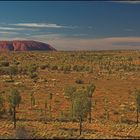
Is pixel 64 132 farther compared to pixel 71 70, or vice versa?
pixel 71 70

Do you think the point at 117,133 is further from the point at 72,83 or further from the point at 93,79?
the point at 93,79

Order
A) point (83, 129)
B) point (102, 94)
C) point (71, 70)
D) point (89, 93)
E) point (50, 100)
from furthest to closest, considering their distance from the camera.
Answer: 1. point (71, 70)
2. point (102, 94)
3. point (50, 100)
4. point (89, 93)
5. point (83, 129)

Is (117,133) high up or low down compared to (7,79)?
down

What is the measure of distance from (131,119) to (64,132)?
51.3ft

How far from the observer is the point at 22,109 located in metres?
58.1

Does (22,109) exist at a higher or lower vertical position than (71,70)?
lower

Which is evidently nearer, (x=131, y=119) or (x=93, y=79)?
(x=131, y=119)

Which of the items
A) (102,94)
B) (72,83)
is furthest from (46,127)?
(72,83)

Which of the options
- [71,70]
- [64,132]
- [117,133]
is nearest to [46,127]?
[64,132]

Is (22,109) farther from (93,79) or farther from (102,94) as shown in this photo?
(93,79)

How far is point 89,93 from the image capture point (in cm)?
5784

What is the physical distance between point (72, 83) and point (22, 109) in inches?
1401

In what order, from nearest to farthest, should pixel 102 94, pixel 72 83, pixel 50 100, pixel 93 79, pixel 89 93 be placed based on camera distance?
pixel 89 93
pixel 50 100
pixel 102 94
pixel 72 83
pixel 93 79

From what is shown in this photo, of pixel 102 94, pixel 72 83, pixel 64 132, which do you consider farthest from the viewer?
pixel 72 83
